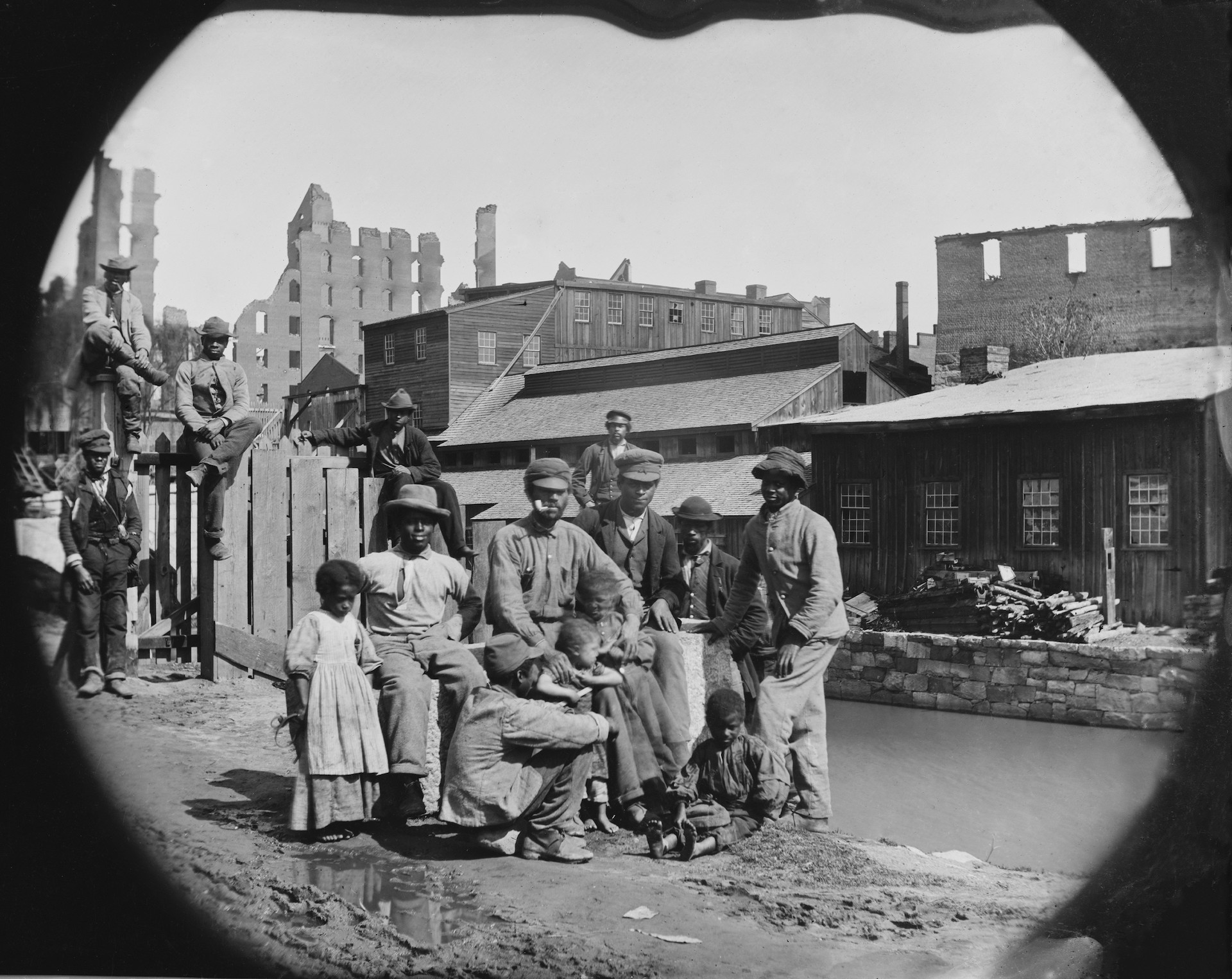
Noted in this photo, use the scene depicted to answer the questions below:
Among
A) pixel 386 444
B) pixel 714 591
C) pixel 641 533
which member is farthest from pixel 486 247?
pixel 714 591

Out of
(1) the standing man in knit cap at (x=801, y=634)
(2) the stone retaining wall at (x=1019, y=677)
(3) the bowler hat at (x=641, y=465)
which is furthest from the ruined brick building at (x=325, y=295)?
(2) the stone retaining wall at (x=1019, y=677)

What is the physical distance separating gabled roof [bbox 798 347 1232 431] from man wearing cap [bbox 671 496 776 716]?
0.66 metres

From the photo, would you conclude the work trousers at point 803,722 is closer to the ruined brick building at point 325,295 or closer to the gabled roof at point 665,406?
the gabled roof at point 665,406

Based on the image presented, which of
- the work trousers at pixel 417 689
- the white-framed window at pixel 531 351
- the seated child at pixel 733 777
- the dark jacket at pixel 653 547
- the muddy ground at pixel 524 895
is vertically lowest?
the muddy ground at pixel 524 895

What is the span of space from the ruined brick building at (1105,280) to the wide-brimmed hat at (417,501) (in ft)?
8.06

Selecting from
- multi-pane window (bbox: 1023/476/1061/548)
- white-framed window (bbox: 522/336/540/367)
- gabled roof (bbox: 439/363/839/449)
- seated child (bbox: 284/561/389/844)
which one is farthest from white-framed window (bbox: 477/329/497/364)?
multi-pane window (bbox: 1023/476/1061/548)

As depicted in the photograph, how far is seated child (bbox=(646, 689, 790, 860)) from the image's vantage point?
4.47 m

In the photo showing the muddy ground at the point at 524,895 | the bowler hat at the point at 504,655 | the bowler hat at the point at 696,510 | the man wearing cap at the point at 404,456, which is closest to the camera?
the muddy ground at the point at 524,895

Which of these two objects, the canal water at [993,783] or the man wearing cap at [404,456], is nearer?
the canal water at [993,783]

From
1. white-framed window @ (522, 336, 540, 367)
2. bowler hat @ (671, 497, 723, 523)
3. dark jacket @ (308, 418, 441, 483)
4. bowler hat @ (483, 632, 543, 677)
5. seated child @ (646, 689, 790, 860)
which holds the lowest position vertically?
seated child @ (646, 689, 790, 860)

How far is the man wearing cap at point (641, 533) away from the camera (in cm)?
489

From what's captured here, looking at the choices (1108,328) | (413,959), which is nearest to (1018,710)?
(1108,328)

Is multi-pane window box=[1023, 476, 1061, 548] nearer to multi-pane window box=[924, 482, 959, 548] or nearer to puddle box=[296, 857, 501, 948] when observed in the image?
multi-pane window box=[924, 482, 959, 548]

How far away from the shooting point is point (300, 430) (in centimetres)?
522
